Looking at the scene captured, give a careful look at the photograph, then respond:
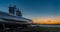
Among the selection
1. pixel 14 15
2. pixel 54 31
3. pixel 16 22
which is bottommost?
pixel 54 31

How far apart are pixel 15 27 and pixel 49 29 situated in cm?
70

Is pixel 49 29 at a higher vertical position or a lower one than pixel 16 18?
lower

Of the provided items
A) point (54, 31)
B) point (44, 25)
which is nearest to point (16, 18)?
point (44, 25)

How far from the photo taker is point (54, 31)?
2.15m

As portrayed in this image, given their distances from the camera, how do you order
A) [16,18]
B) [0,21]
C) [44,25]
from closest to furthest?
[0,21] → [44,25] → [16,18]

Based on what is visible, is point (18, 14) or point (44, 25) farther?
point (18, 14)

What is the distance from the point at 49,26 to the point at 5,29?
33.4 inches

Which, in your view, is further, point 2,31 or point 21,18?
point 21,18

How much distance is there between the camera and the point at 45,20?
2.29m

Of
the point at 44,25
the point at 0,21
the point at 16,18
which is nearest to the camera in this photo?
the point at 0,21

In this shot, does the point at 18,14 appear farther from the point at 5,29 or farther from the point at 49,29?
the point at 49,29

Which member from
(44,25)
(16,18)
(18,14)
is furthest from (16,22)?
(44,25)

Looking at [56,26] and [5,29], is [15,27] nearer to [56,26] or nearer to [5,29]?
[5,29]

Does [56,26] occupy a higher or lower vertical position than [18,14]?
lower
